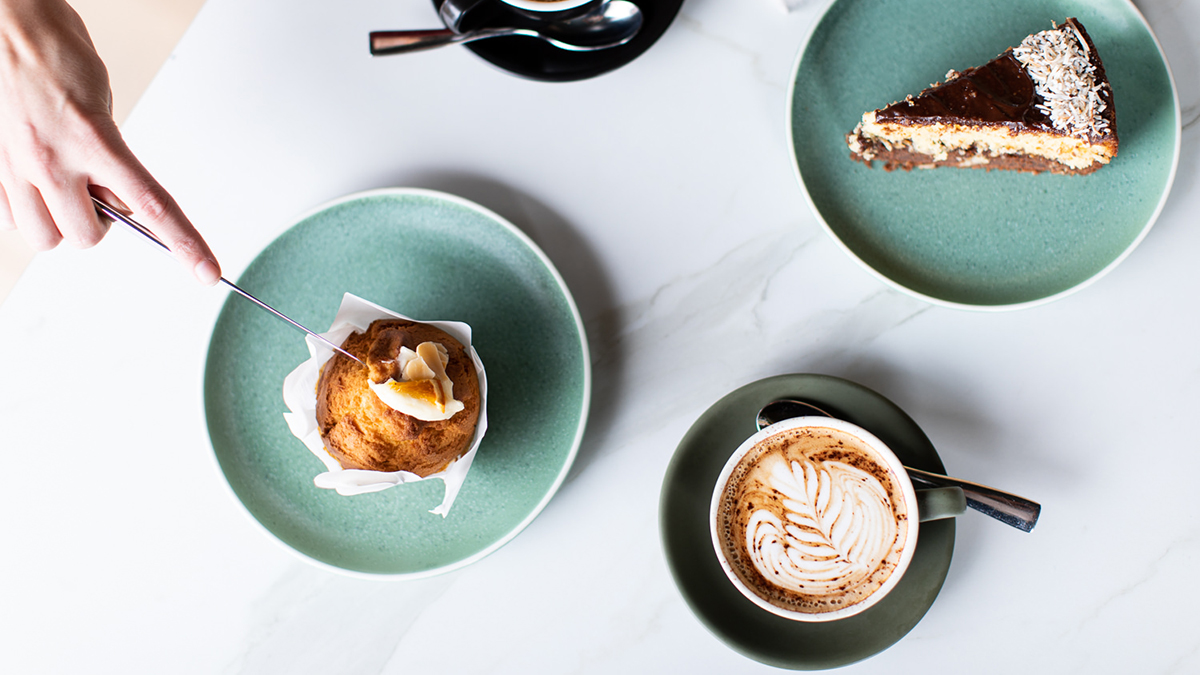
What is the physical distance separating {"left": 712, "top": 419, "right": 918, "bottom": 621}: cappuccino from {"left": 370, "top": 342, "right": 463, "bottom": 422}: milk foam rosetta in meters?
0.52

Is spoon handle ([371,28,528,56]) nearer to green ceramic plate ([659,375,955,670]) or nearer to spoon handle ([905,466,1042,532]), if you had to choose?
green ceramic plate ([659,375,955,670])

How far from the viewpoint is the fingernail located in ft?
3.84

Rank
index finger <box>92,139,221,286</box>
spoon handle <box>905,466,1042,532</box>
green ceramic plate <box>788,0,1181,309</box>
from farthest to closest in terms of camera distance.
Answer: green ceramic plate <box>788,0,1181,309</box> → spoon handle <box>905,466,1042,532</box> → index finger <box>92,139,221,286</box>

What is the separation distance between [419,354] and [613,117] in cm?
68

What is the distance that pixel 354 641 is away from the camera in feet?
5.13

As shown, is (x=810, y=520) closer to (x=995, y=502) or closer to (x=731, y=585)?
(x=731, y=585)


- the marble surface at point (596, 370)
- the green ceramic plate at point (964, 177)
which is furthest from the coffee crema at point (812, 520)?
the green ceramic plate at point (964, 177)

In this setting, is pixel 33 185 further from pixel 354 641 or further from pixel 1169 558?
pixel 1169 558

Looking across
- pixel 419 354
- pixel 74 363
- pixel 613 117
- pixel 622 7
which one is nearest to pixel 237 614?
pixel 74 363

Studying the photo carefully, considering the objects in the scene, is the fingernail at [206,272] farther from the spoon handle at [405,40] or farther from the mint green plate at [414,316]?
the spoon handle at [405,40]

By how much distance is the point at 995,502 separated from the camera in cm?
130

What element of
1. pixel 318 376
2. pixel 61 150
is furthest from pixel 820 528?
pixel 61 150

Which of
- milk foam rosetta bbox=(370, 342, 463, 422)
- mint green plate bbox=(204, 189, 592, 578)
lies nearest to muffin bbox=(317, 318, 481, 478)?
milk foam rosetta bbox=(370, 342, 463, 422)

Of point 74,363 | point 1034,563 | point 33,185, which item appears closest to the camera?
point 33,185
